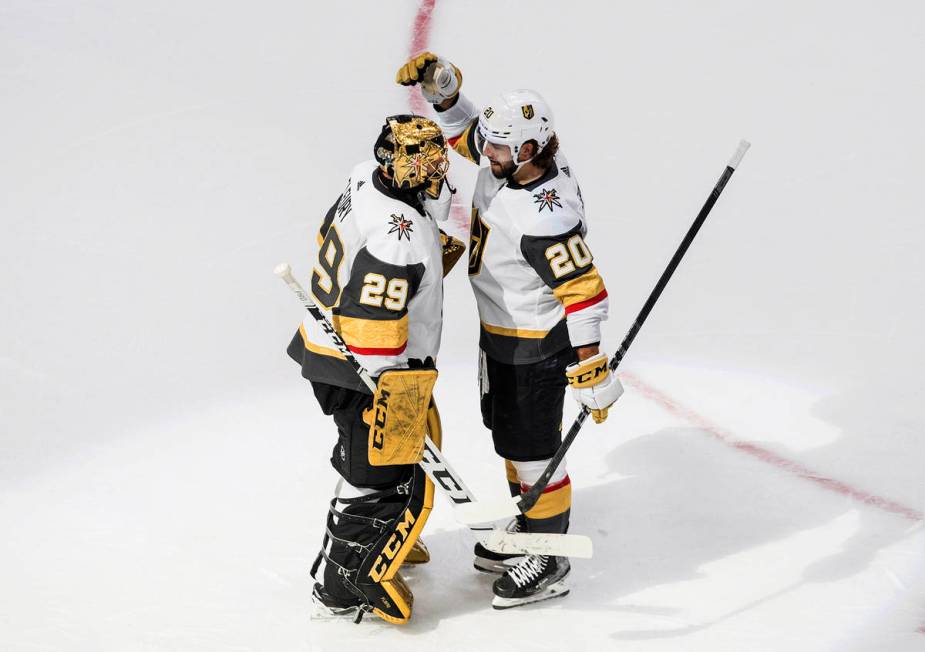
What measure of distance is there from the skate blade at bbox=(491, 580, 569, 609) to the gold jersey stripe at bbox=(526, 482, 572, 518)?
20cm

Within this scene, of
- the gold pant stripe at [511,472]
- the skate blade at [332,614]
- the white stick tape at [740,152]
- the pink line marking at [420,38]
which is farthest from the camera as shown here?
the pink line marking at [420,38]

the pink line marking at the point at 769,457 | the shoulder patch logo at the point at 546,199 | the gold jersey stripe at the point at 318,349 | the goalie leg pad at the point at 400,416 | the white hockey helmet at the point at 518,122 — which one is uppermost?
the white hockey helmet at the point at 518,122

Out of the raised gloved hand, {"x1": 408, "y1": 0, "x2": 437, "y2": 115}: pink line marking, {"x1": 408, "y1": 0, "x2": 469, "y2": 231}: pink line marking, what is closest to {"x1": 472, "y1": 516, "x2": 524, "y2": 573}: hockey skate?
the raised gloved hand

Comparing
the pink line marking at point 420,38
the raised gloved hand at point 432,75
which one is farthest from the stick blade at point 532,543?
the pink line marking at point 420,38

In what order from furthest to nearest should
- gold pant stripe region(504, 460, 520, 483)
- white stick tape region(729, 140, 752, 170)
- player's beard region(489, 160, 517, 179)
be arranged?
gold pant stripe region(504, 460, 520, 483) < player's beard region(489, 160, 517, 179) < white stick tape region(729, 140, 752, 170)

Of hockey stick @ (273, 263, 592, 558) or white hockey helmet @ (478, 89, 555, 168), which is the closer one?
white hockey helmet @ (478, 89, 555, 168)

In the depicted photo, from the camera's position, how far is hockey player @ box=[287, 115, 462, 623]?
2.66 m

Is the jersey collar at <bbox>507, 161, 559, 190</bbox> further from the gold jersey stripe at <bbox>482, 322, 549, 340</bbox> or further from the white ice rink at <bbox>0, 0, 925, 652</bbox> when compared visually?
the white ice rink at <bbox>0, 0, 925, 652</bbox>

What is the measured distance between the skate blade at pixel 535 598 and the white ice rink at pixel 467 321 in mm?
27

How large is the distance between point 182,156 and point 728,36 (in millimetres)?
2628

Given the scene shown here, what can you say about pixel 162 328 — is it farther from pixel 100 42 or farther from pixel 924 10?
pixel 924 10

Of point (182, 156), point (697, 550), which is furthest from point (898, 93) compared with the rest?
point (182, 156)

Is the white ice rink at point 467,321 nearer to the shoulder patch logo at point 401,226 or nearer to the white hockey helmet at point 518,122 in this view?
the shoulder patch logo at point 401,226

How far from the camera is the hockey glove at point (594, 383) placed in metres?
2.85
